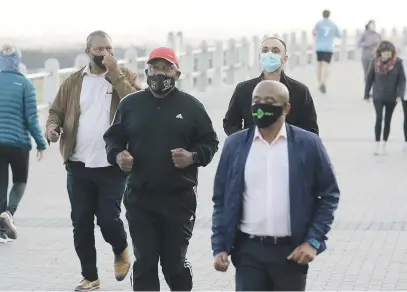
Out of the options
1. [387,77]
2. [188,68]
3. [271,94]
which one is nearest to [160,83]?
[271,94]

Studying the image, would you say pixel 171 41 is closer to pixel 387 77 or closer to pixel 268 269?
pixel 387 77

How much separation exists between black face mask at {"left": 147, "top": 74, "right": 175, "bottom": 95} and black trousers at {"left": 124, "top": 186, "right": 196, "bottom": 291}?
2.04 ft

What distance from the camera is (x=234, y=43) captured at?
100ft

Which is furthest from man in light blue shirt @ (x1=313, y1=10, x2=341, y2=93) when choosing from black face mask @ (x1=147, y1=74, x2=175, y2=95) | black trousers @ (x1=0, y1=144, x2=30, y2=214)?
black face mask @ (x1=147, y1=74, x2=175, y2=95)

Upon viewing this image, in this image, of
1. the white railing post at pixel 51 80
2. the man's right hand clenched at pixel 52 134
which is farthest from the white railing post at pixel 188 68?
the man's right hand clenched at pixel 52 134

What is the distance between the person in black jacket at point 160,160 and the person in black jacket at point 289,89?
57cm

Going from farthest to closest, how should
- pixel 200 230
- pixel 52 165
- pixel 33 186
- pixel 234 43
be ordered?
pixel 234 43, pixel 52 165, pixel 33 186, pixel 200 230

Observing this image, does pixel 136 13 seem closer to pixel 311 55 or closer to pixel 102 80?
pixel 311 55

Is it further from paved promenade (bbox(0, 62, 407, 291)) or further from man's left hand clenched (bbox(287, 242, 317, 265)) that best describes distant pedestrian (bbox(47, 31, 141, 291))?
man's left hand clenched (bbox(287, 242, 317, 265))

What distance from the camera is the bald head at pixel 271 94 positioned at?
5.52 meters

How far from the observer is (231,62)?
98.8ft

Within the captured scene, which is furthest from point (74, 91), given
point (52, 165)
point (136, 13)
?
point (136, 13)

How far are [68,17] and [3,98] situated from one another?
33.3 metres

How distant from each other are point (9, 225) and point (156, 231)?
3.47m
